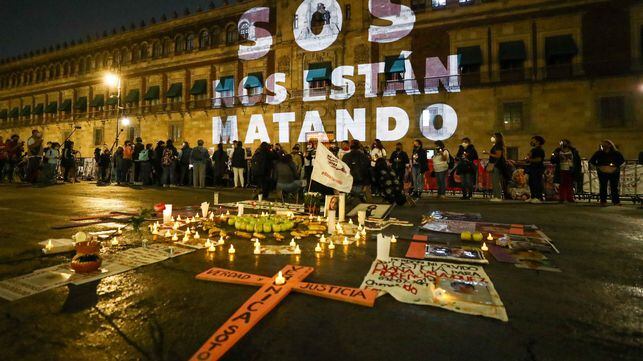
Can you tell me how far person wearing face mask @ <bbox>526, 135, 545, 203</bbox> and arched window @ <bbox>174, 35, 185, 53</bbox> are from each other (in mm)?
30748

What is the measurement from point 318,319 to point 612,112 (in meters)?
23.8

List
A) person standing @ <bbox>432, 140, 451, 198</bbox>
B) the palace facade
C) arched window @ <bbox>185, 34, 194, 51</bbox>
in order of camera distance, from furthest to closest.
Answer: arched window @ <bbox>185, 34, 194, 51</bbox> → the palace facade → person standing @ <bbox>432, 140, 451, 198</bbox>

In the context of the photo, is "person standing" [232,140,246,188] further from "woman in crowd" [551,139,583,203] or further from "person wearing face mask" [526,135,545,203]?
"woman in crowd" [551,139,583,203]

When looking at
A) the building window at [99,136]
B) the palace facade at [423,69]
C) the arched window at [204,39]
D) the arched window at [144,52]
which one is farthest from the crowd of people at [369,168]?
the arched window at [144,52]

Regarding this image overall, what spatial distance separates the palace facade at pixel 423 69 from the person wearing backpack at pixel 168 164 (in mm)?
11756

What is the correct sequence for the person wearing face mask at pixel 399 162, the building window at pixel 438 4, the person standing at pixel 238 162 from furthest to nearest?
the building window at pixel 438 4, the person standing at pixel 238 162, the person wearing face mask at pixel 399 162

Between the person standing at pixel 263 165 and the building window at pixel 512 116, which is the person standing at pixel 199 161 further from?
the building window at pixel 512 116

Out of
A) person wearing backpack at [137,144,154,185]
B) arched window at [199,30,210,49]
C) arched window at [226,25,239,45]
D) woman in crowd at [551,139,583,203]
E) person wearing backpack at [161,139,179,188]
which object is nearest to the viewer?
woman in crowd at [551,139,583,203]

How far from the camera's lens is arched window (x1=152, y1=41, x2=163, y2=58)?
31.6 m

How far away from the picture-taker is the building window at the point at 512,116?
66.1 feet

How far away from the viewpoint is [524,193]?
385 inches

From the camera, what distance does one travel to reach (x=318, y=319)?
2088 mm

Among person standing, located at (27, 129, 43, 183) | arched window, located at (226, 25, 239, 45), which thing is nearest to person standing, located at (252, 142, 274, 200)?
person standing, located at (27, 129, 43, 183)

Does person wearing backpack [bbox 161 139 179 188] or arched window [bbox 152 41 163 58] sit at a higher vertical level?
arched window [bbox 152 41 163 58]
